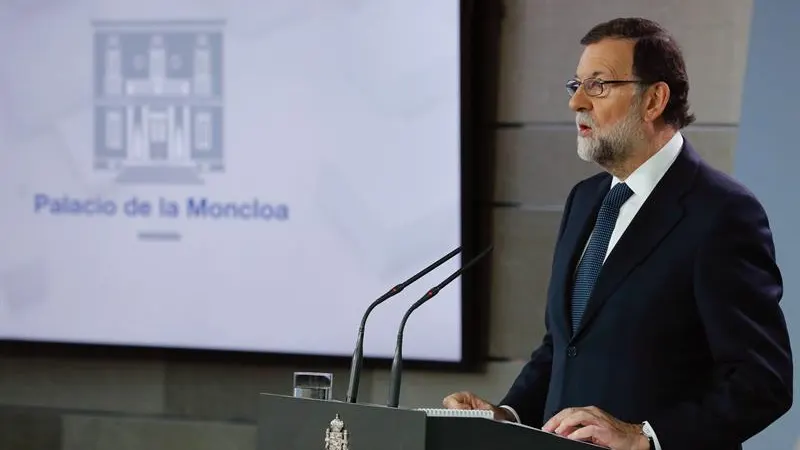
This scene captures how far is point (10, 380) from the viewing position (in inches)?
173

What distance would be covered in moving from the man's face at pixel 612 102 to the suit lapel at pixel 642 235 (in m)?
0.12

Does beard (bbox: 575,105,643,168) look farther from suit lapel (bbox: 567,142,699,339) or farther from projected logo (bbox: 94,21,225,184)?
projected logo (bbox: 94,21,225,184)

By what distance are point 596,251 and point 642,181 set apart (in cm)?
16

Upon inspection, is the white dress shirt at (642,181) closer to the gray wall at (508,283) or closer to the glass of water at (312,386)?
the glass of water at (312,386)

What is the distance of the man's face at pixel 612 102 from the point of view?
2.35 metres

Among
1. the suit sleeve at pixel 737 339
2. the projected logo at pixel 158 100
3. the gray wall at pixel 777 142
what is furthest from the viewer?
the projected logo at pixel 158 100

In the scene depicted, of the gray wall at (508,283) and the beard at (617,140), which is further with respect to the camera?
the gray wall at (508,283)

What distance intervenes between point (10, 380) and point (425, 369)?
5.20ft

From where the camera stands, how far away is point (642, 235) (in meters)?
2.27

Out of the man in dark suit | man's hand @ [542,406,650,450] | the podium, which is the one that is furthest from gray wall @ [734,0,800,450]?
the podium

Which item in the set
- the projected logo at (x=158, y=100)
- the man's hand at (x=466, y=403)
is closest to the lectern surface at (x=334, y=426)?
the man's hand at (x=466, y=403)

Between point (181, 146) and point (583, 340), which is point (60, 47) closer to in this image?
point (181, 146)

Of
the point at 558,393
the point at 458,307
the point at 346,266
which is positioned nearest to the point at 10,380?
the point at 346,266

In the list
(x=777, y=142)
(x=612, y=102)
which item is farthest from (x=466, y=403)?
(x=777, y=142)
